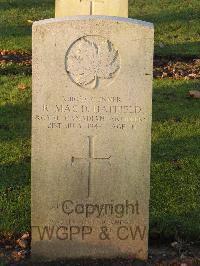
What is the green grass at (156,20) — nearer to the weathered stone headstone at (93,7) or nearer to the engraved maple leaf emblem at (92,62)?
the weathered stone headstone at (93,7)

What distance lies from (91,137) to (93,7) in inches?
222

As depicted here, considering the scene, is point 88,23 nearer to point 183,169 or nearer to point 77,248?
point 77,248

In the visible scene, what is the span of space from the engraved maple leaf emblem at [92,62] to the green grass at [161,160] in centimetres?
151

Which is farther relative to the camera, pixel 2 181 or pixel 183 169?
pixel 183 169

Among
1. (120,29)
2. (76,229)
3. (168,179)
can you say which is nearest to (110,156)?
(76,229)

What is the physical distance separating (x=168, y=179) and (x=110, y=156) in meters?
1.92

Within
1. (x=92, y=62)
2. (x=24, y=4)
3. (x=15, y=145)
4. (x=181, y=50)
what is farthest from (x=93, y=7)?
(x=24, y=4)

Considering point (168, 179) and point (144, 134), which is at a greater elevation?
point (144, 134)

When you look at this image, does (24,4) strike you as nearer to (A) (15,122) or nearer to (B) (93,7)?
(B) (93,7)

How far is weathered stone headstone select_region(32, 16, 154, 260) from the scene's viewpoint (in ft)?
15.4

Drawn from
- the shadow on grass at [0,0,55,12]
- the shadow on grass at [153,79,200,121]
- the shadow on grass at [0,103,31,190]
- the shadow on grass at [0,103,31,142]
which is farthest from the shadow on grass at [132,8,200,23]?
the shadow on grass at [0,103,31,190]

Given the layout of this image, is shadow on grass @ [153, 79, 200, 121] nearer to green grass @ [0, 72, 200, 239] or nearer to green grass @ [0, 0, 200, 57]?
green grass @ [0, 72, 200, 239]

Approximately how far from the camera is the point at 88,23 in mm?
4660

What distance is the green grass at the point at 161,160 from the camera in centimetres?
581
